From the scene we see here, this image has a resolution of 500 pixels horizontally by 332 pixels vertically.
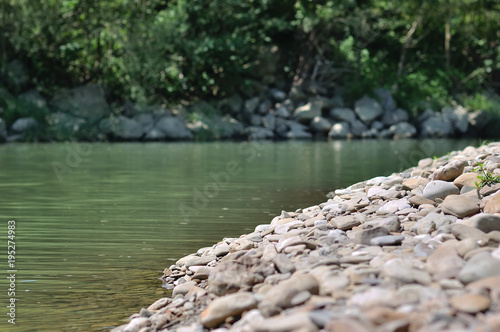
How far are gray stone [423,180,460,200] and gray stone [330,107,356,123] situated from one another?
87.2 ft

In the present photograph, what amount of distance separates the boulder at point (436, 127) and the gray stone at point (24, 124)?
56.6ft

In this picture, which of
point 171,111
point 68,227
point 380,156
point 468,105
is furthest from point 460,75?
point 68,227

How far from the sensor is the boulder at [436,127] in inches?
1289

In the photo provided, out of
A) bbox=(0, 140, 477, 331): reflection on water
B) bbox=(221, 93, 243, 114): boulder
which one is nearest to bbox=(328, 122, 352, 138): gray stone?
bbox=(221, 93, 243, 114): boulder

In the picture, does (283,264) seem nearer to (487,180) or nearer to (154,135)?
(487,180)

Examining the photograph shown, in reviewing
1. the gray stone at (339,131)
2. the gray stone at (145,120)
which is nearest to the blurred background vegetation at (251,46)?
the gray stone at (145,120)

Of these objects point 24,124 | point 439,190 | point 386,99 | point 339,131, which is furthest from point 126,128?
point 439,190

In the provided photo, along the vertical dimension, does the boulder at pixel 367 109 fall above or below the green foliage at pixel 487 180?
below

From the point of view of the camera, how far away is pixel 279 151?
2369 cm

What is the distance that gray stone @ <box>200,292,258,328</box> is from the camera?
445cm

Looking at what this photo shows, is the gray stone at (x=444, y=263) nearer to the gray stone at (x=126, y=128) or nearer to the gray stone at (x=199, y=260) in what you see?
the gray stone at (x=199, y=260)

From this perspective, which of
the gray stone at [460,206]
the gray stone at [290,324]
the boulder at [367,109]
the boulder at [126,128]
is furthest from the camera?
the boulder at [367,109]

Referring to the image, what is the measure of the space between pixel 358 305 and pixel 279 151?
19.8 meters

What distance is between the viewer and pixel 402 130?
32812 millimetres
